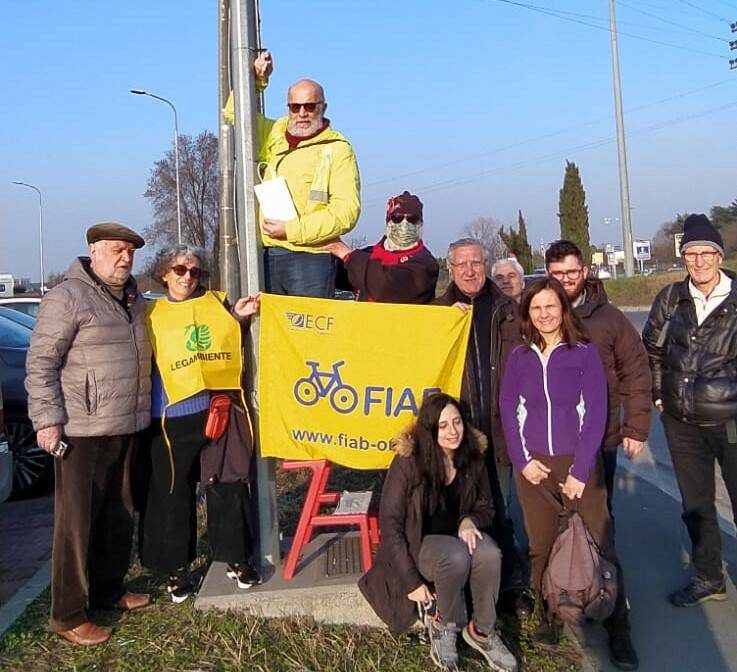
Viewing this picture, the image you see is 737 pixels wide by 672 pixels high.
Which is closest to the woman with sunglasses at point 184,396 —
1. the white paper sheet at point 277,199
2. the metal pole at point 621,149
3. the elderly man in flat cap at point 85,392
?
the elderly man in flat cap at point 85,392

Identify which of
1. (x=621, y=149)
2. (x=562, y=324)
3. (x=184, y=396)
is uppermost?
(x=621, y=149)

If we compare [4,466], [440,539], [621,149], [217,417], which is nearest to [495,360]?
[440,539]

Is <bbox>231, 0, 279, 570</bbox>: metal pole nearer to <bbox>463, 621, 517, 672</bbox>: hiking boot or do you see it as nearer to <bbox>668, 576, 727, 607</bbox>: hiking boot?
<bbox>463, 621, 517, 672</bbox>: hiking boot

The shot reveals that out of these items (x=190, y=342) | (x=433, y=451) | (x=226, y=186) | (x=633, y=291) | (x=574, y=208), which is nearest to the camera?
(x=433, y=451)

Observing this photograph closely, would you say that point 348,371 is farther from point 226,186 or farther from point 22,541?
point 22,541

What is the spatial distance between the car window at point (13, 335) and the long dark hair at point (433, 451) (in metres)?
4.79

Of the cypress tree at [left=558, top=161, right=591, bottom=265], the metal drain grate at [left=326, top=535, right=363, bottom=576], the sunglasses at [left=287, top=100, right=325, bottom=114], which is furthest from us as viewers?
the cypress tree at [left=558, top=161, right=591, bottom=265]

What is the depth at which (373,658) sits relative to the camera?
3637mm

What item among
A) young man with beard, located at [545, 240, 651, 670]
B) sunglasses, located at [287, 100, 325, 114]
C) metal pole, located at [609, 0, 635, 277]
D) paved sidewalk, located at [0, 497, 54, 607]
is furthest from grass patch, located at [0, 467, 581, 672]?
metal pole, located at [609, 0, 635, 277]

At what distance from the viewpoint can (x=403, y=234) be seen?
4105mm

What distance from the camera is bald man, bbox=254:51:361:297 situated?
4027 mm

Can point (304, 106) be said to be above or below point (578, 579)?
above

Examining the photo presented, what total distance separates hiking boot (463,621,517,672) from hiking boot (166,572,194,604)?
62.9 inches

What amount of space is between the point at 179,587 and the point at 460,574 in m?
1.66
